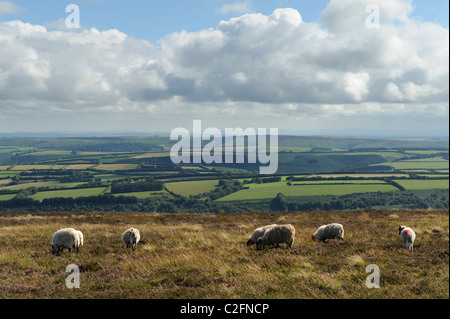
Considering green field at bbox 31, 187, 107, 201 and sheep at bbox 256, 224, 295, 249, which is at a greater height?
sheep at bbox 256, 224, 295, 249

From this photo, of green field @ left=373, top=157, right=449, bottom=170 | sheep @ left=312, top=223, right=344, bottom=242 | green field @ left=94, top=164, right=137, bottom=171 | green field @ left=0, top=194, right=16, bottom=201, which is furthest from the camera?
green field @ left=373, top=157, right=449, bottom=170

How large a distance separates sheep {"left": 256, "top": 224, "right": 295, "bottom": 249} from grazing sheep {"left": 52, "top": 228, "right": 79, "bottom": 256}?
9.37 meters

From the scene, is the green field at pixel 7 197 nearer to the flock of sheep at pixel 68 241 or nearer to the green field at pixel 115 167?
the green field at pixel 115 167

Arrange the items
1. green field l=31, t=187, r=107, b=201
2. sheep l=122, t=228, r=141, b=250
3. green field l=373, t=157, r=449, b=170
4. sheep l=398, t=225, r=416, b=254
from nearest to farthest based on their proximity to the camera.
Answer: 1. sheep l=398, t=225, r=416, b=254
2. sheep l=122, t=228, r=141, b=250
3. green field l=31, t=187, r=107, b=201
4. green field l=373, t=157, r=449, b=170

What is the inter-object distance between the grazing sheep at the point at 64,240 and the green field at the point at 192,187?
71523 mm

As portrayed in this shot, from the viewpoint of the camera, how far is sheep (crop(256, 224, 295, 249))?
1442 cm

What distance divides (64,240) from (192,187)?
84.5 metres

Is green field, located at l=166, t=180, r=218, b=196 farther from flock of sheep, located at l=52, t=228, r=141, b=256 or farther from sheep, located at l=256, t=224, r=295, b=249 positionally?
sheep, located at l=256, t=224, r=295, b=249

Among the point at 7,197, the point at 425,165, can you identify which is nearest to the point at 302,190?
the point at 7,197

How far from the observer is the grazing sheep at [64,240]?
14461mm

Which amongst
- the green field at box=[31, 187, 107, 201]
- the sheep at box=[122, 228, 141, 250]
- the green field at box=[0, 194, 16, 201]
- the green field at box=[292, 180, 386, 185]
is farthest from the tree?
the green field at box=[0, 194, 16, 201]

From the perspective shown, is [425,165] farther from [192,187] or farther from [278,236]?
[278,236]

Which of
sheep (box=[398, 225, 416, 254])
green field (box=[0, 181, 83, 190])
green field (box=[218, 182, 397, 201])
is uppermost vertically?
sheep (box=[398, 225, 416, 254])
